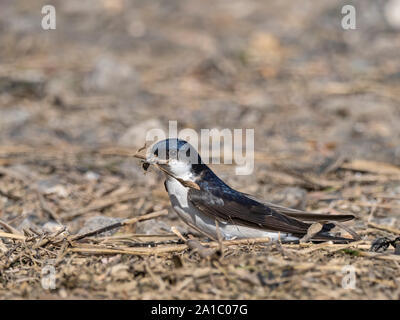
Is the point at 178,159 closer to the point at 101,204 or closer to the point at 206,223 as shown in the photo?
the point at 206,223

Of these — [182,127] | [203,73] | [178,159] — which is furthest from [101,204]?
[203,73]

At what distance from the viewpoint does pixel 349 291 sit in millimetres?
3111

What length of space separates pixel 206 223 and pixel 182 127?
12.5 ft

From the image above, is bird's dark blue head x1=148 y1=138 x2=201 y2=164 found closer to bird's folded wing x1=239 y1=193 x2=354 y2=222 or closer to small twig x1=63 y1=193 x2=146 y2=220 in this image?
bird's folded wing x1=239 y1=193 x2=354 y2=222

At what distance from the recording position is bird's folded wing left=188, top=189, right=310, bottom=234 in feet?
12.7

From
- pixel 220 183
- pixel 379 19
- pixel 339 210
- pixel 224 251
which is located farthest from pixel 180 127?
pixel 379 19

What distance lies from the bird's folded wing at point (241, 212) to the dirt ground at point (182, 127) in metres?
0.23

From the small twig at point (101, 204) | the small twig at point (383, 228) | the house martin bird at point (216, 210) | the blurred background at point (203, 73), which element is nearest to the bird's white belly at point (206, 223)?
Result: the house martin bird at point (216, 210)

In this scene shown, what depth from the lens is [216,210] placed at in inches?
152

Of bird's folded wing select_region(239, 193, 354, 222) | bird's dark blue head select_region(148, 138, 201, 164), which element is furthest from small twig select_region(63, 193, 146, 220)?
bird's folded wing select_region(239, 193, 354, 222)

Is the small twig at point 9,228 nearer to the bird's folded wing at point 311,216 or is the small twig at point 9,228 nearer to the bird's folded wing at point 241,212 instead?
the bird's folded wing at point 241,212

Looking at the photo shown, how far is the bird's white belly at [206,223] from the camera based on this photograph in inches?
154

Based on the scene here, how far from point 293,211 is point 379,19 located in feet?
27.1
